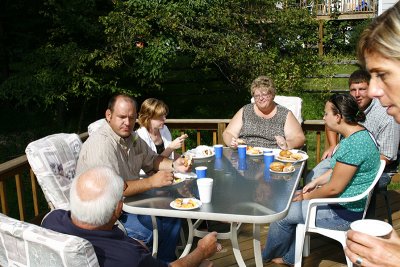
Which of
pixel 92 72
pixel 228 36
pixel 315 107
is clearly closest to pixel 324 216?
pixel 228 36

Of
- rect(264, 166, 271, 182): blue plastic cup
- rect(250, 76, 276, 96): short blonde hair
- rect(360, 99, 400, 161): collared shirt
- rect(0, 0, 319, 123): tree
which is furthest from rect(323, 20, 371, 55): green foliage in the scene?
rect(264, 166, 271, 182): blue plastic cup

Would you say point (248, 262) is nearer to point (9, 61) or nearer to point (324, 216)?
point (324, 216)

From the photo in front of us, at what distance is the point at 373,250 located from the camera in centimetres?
112

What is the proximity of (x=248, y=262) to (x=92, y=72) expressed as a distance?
5.11m

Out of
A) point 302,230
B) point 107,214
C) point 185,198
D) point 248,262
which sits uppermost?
point 107,214

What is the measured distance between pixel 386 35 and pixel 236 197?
1.72 meters

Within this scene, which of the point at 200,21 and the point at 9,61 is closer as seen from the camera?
the point at 200,21

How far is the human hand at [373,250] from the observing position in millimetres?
1118

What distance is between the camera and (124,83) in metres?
8.30

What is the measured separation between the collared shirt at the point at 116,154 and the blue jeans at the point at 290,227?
1.05m

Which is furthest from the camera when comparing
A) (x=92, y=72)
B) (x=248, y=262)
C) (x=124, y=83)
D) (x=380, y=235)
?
(x=124, y=83)

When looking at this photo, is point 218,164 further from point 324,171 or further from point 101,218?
point 101,218

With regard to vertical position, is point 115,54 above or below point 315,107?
above

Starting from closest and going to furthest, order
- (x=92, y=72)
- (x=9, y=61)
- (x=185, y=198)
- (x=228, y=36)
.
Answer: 1. (x=185, y=198)
2. (x=228, y=36)
3. (x=92, y=72)
4. (x=9, y=61)
